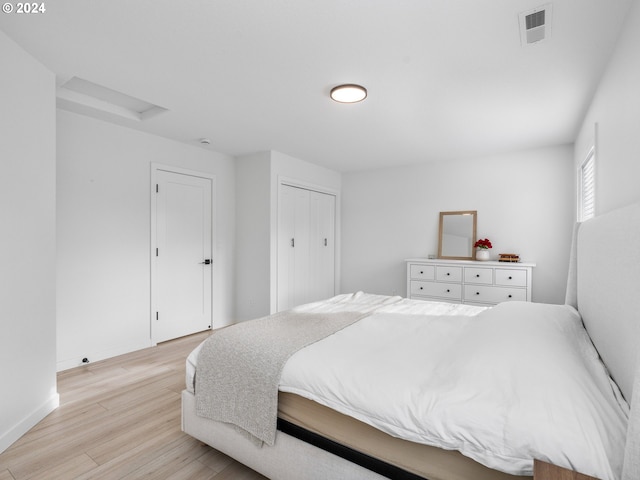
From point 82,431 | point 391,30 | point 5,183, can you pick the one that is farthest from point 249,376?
point 391,30

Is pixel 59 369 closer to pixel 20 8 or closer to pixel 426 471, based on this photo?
pixel 20 8

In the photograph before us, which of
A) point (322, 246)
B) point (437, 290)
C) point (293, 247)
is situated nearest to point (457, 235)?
point (437, 290)

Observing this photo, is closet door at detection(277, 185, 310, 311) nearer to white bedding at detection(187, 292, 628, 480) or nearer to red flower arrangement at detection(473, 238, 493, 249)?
red flower arrangement at detection(473, 238, 493, 249)

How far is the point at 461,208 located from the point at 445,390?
385cm

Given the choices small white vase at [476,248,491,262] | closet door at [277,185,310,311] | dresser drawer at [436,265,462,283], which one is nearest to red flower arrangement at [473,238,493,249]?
small white vase at [476,248,491,262]

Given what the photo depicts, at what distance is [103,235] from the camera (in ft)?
10.7

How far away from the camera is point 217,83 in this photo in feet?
7.97

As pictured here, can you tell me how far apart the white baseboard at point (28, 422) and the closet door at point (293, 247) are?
248 centimetres

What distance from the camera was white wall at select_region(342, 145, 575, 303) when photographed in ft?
13.1

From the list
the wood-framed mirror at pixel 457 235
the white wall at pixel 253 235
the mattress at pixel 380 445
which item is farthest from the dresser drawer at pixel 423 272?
the mattress at pixel 380 445

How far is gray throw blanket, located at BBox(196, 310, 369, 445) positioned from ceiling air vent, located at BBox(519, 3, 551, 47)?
1.99 metres

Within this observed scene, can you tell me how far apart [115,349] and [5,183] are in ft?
6.81

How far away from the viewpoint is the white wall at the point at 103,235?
3004 millimetres

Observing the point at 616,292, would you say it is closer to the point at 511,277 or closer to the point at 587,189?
the point at 587,189
